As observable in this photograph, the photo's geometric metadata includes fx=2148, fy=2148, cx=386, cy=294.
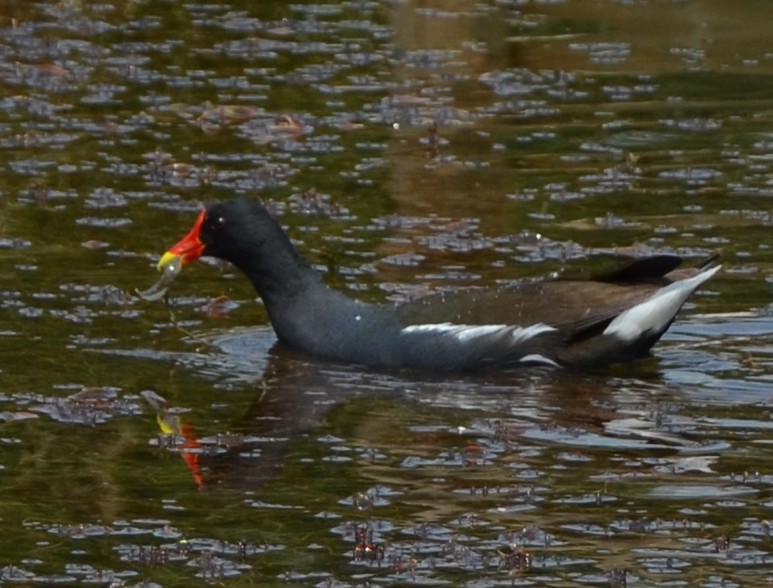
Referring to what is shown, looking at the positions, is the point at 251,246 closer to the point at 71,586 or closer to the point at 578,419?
the point at 578,419

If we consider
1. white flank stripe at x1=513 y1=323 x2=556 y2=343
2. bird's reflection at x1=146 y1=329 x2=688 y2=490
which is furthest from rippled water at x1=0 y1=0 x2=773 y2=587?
white flank stripe at x1=513 y1=323 x2=556 y2=343

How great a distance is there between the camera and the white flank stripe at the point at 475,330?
7.93m

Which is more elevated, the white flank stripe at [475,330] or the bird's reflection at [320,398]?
the white flank stripe at [475,330]

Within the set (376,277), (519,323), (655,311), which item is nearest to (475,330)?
(519,323)

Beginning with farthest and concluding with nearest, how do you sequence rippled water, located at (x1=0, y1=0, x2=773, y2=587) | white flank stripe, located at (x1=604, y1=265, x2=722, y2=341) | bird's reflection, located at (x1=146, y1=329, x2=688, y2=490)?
white flank stripe, located at (x1=604, y1=265, x2=722, y2=341) → bird's reflection, located at (x1=146, y1=329, x2=688, y2=490) → rippled water, located at (x1=0, y1=0, x2=773, y2=587)

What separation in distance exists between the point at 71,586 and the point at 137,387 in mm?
2156

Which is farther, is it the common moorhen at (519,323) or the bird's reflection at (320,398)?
the common moorhen at (519,323)

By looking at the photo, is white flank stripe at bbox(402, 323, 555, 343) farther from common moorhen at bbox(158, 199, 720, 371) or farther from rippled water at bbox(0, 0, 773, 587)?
rippled water at bbox(0, 0, 773, 587)

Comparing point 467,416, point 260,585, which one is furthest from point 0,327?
point 260,585

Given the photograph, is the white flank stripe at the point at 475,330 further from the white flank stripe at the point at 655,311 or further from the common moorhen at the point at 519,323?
the white flank stripe at the point at 655,311

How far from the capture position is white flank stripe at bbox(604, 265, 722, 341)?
793 centimetres

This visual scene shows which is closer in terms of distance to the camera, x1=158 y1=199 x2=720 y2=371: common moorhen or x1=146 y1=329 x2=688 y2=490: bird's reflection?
x1=146 y1=329 x2=688 y2=490: bird's reflection

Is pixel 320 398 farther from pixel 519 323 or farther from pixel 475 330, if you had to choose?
Answer: pixel 519 323

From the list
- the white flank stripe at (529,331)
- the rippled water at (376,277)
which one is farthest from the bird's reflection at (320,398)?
the white flank stripe at (529,331)
